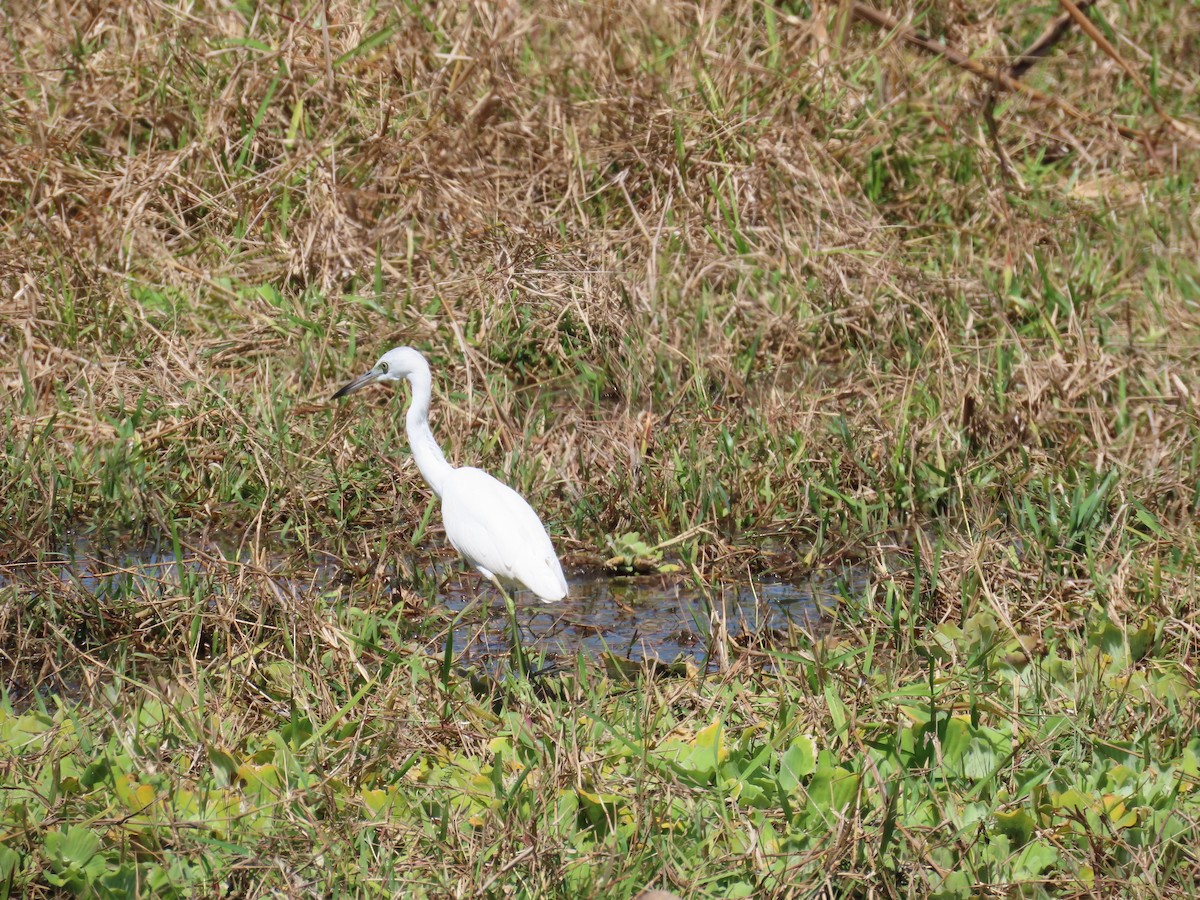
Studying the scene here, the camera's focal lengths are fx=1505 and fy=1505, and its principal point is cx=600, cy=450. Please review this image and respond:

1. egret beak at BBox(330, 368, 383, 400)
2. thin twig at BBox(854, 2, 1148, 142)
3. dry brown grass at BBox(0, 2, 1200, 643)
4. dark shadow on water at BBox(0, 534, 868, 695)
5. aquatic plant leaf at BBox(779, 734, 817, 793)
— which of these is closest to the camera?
aquatic plant leaf at BBox(779, 734, 817, 793)

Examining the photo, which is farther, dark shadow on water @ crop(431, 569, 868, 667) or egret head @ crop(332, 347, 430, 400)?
egret head @ crop(332, 347, 430, 400)

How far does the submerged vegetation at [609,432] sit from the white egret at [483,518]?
207mm

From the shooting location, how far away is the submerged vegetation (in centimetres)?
275

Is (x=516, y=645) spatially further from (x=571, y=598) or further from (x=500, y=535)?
(x=571, y=598)

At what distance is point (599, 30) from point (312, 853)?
4.63 metres

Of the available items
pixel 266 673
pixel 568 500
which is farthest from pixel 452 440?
pixel 266 673

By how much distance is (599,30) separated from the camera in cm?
648

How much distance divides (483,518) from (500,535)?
0.09 meters

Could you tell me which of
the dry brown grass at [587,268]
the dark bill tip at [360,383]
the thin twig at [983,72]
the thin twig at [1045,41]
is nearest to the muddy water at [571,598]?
the dry brown grass at [587,268]

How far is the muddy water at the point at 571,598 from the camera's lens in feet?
12.5

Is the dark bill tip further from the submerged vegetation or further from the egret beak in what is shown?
the submerged vegetation

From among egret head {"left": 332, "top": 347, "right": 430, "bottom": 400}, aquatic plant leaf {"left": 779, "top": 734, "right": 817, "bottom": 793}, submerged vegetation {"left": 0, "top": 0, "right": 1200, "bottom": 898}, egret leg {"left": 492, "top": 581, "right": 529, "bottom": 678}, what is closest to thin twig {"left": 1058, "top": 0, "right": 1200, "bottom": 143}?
submerged vegetation {"left": 0, "top": 0, "right": 1200, "bottom": 898}

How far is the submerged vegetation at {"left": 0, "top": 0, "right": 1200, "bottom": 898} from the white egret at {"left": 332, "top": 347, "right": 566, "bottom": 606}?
0.21 metres

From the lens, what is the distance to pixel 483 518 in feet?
13.0
